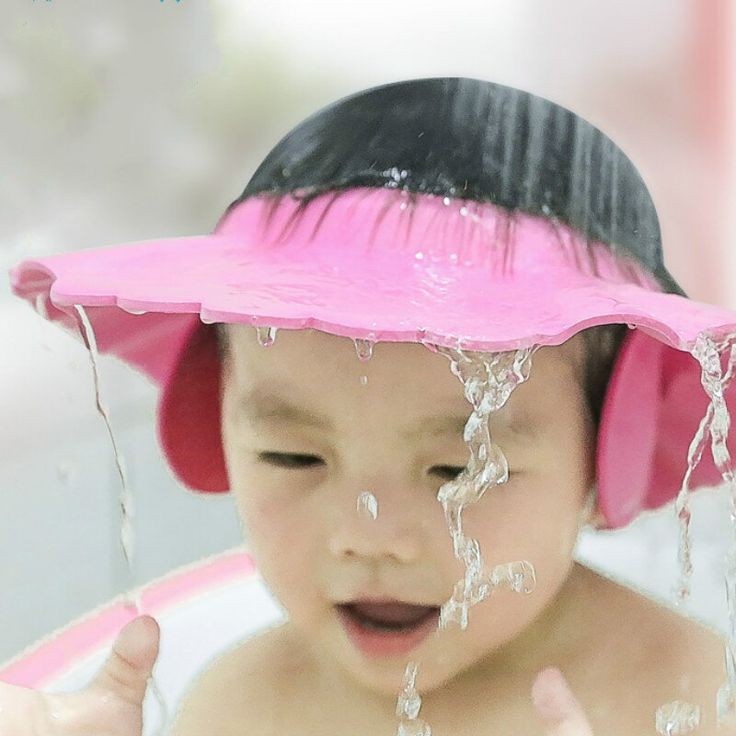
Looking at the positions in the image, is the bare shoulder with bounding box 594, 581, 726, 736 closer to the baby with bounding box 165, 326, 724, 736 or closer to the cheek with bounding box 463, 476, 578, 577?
the baby with bounding box 165, 326, 724, 736

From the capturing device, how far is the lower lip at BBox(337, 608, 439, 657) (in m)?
0.73

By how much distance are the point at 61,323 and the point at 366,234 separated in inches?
15.2

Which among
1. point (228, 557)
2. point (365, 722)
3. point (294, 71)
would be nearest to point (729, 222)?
point (294, 71)

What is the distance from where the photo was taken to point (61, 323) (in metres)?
0.91

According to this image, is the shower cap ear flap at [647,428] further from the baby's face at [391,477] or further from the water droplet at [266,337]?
the water droplet at [266,337]

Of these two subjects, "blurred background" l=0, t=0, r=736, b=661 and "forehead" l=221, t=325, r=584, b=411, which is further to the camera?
"blurred background" l=0, t=0, r=736, b=661

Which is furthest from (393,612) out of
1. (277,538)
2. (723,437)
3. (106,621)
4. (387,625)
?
(106,621)

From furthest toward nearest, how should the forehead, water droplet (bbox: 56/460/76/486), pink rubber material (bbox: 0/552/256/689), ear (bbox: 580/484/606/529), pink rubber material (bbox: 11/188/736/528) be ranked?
1. water droplet (bbox: 56/460/76/486)
2. pink rubber material (bbox: 0/552/256/689)
3. ear (bbox: 580/484/606/529)
4. the forehead
5. pink rubber material (bbox: 11/188/736/528)

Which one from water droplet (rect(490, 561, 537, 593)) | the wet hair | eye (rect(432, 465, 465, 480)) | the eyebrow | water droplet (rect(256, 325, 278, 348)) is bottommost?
water droplet (rect(490, 561, 537, 593))

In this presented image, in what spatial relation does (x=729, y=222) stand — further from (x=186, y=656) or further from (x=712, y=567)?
(x=186, y=656)

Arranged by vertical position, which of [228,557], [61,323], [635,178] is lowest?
[228,557]

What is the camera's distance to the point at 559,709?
67 centimetres

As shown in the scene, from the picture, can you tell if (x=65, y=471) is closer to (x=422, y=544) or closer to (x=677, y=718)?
(x=422, y=544)

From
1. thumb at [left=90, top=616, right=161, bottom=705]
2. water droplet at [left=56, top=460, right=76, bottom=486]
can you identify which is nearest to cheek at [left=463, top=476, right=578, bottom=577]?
thumb at [left=90, top=616, right=161, bottom=705]
